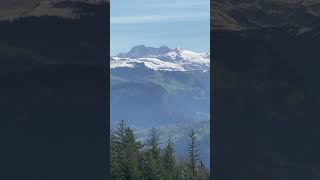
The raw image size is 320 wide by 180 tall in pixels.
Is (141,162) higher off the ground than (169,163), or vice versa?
(141,162)

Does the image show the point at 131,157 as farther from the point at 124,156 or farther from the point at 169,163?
the point at 169,163

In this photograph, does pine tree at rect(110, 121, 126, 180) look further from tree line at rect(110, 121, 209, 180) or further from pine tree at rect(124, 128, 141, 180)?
pine tree at rect(124, 128, 141, 180)
